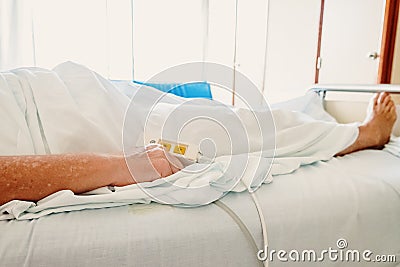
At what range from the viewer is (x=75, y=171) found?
57cm

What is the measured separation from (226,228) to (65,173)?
11.4 inches

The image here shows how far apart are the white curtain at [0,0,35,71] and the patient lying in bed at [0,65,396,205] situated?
79.9 inches

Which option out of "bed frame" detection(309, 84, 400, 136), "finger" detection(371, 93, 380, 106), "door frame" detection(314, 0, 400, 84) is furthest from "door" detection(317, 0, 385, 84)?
"finger" detection(371, 93, 380, 106)

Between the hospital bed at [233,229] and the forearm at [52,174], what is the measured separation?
0.05 meters

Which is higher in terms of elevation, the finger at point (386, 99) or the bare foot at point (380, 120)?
the finger at point (386, 99)

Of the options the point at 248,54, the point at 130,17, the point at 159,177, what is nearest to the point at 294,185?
the point at 159,177

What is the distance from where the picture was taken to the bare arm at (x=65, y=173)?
0.53 m

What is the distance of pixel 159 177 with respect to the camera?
2.12ft

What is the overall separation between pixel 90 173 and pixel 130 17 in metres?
2.49

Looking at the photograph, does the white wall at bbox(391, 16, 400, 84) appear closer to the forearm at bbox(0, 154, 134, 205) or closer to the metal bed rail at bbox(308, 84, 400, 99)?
the metal bed rail at bbox(308, 84, 400, 99)

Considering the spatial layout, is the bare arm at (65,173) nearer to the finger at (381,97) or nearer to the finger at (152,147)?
Result: the finger at (152,147)

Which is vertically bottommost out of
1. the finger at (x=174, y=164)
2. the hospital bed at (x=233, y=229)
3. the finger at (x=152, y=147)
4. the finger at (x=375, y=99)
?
the hospital bed at (x=233, y=229)

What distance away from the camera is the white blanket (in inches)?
22.5

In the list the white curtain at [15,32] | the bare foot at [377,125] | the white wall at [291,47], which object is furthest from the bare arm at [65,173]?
the white curtain at [15,32]
